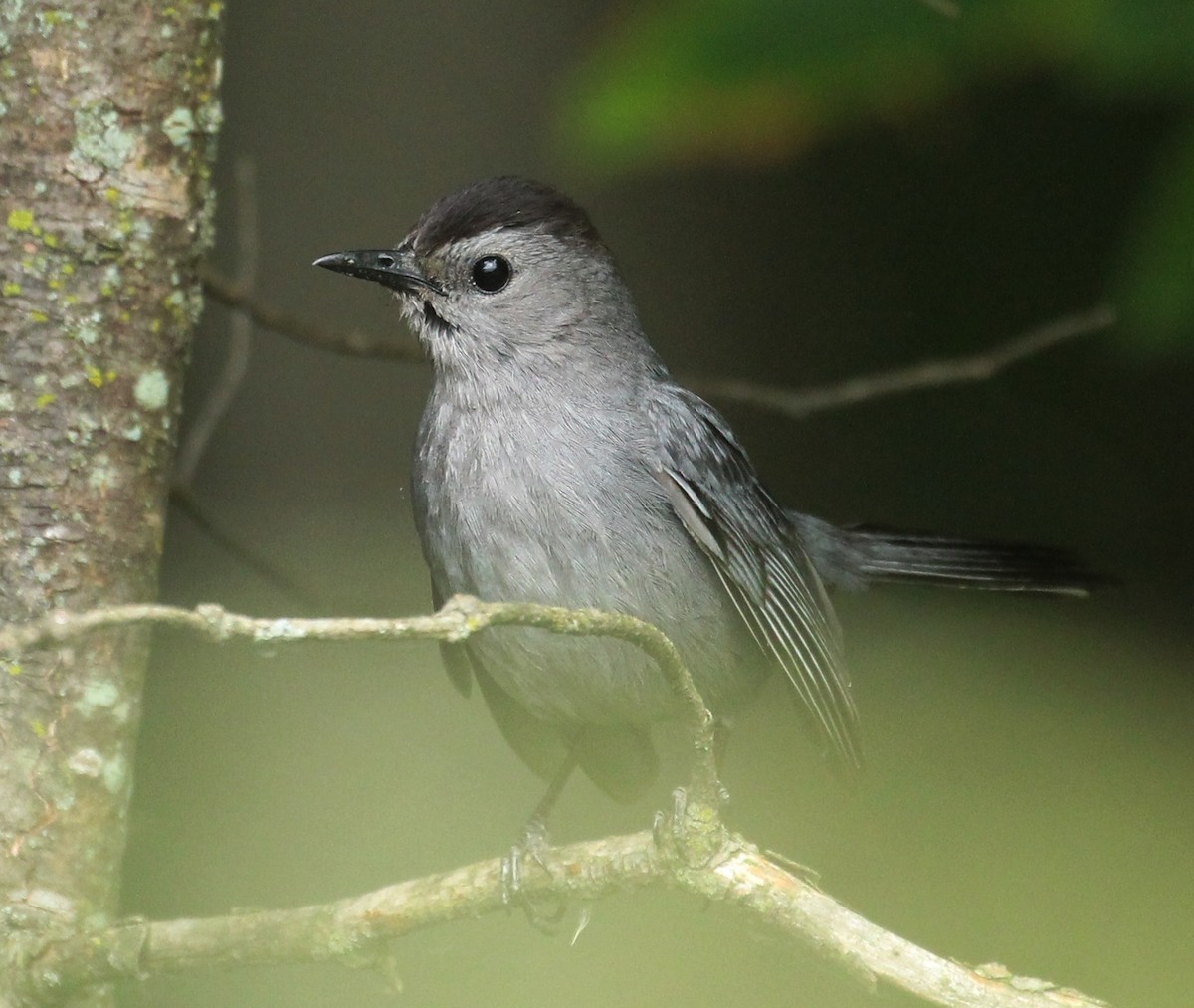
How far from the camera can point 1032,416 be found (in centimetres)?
348

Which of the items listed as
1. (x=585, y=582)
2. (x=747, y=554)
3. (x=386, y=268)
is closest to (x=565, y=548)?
(x=585, y=582)

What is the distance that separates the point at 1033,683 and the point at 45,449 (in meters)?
1.94

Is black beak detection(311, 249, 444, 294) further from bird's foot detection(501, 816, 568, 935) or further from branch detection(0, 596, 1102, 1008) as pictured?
bird's foot detection(501, 816, 568, 935)

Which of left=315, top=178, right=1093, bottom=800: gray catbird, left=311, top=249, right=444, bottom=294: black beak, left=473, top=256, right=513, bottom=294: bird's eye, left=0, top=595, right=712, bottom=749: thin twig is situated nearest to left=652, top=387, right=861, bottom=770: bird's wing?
left=315, top=178, right=1093, bottom=800: gray catbird

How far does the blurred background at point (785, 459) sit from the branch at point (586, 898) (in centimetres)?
17

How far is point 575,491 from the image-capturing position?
2.41 metres

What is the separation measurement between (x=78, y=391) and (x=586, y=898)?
1.14 metres

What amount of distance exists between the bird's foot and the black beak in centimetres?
109

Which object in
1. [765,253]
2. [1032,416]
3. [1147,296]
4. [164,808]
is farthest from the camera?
[765,253]

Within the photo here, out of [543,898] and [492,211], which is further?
[492,211]

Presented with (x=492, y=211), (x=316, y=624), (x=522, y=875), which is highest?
(x=492, y=211)

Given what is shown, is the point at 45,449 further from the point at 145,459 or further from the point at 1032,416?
the point at 1032,416

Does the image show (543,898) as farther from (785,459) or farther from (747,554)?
(785,459)

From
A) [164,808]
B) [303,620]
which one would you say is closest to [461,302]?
[164,808]
